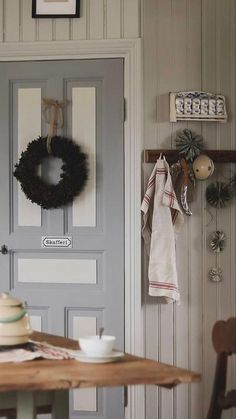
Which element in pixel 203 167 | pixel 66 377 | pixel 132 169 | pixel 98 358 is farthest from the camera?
pixel 132 169

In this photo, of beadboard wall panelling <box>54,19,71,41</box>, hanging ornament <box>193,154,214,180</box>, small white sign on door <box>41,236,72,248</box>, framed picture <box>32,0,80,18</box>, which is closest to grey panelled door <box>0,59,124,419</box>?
small white sign on door <box>41,236,72,248</box>

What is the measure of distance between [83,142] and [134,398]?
1424 mm

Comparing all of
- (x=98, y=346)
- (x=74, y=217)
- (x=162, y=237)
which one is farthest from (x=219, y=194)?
(x=98, y=346)

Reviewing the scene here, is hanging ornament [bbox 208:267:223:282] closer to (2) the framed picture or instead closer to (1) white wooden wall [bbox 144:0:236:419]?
(1) white wooden wall [bbox 144:0:236:419]

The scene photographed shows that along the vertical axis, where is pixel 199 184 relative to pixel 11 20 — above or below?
below

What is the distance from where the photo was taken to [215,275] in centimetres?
364

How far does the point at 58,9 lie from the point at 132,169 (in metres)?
0.97

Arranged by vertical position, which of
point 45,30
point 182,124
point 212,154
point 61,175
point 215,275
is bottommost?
point 215,275

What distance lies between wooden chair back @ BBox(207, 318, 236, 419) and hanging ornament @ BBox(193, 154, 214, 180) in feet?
5.60

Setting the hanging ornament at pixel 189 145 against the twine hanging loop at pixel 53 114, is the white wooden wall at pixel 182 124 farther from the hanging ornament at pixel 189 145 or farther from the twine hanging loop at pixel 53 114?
the twine hanging loop at pixel 53 114

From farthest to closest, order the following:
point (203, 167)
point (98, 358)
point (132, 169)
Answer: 1. point (132, 169)
2. point (203, 167)
3. point (98, 358)

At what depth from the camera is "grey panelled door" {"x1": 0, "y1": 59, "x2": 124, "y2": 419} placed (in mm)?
3686

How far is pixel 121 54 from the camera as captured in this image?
3.70 metres

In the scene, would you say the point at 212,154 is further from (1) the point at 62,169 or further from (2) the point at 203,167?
(1) the point at 62,169
